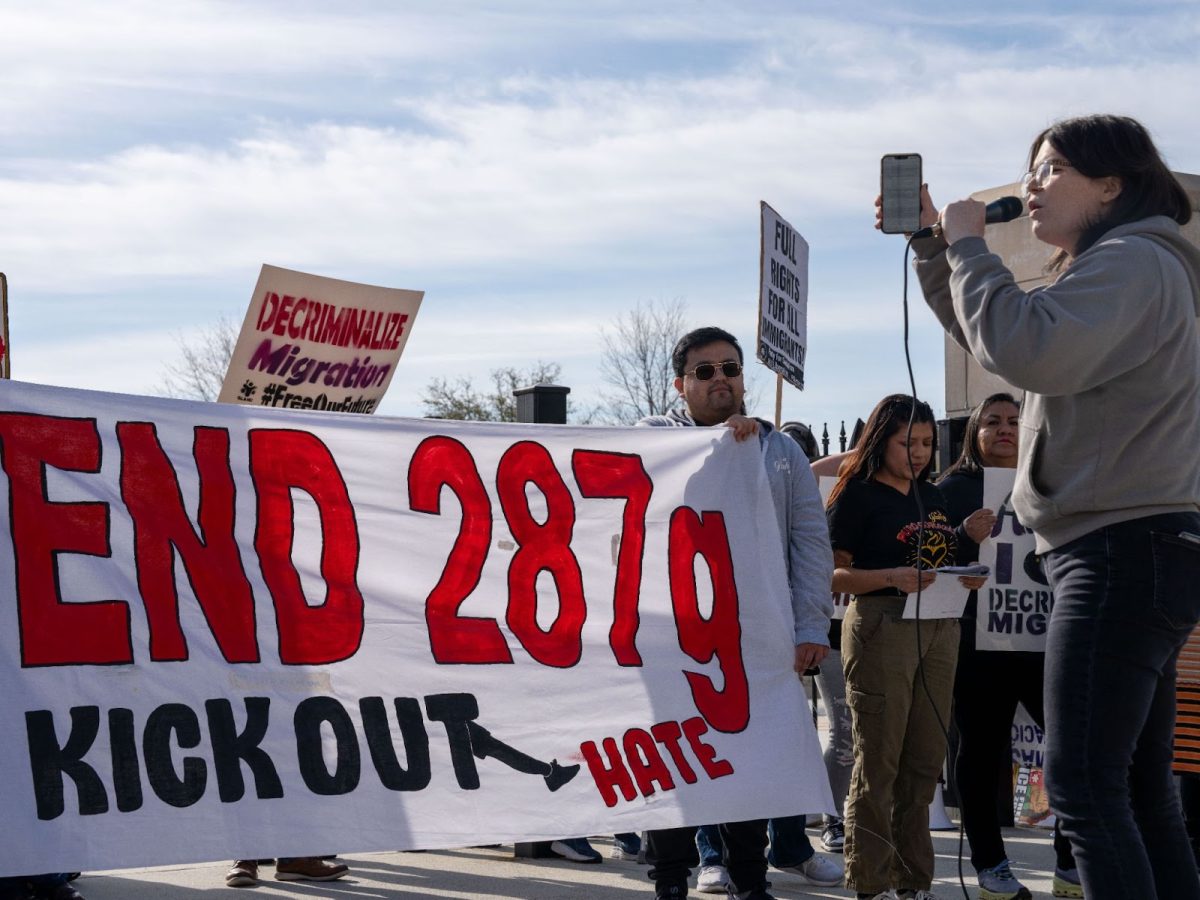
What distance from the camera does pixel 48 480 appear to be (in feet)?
14.9

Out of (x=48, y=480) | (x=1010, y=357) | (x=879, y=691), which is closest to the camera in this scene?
(x=1010, y=357)

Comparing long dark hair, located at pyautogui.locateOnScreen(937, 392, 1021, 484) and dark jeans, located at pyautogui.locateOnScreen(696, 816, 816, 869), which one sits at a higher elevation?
long dark hair, located at pyautogui.locateOnScreen(937, 392, 1021, 484)

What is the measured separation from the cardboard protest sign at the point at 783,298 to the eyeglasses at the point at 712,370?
6.55 feet

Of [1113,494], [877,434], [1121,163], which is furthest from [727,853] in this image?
[1121,163]

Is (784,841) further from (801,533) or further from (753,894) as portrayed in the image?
(801,533)

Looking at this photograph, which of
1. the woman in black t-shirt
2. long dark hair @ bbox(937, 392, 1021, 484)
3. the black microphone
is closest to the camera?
the black microphone

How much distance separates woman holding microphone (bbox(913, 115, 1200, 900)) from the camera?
119 inches

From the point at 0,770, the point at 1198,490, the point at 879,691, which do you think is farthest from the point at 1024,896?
the point at 0,770

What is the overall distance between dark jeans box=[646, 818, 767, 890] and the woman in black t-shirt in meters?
0.45

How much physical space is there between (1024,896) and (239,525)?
3190 mm

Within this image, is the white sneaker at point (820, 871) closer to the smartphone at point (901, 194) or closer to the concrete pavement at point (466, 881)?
the concrete pavement at point (466, 881)

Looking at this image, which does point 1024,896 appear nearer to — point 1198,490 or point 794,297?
point 1198,490

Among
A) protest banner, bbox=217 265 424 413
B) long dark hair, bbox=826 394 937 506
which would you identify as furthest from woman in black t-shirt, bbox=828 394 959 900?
protest banner, bbox=217 265 424 413

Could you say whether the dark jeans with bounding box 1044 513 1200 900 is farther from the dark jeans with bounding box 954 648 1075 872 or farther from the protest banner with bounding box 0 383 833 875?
the dark jeans with bounding box 954 648 1075 872
